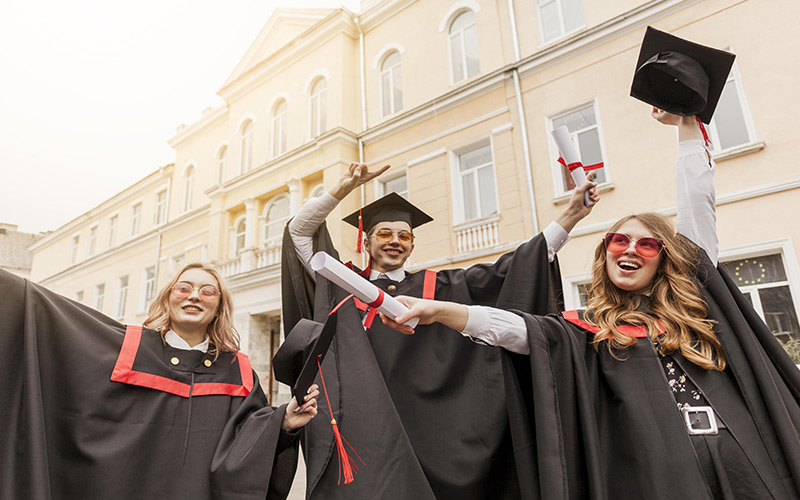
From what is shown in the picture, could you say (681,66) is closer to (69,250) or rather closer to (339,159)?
(339,159)

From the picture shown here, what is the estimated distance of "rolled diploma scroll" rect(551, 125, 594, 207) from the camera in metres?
2.22

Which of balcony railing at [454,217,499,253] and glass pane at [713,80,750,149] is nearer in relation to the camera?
glass pane at [713,80,750,149]

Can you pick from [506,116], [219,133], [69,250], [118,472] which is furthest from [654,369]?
[69,250]

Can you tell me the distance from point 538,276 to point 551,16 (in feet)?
24.9

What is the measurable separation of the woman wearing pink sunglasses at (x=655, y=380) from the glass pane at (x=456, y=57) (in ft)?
26.3

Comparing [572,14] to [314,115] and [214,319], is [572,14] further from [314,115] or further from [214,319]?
[214,319]

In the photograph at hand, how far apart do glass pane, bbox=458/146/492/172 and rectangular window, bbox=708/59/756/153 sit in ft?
11.5

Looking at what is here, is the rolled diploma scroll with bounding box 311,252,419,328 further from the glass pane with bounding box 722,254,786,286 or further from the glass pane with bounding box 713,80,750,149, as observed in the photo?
the glass pane with bounding box 713,80,750,149

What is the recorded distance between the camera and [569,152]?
89.4 inches

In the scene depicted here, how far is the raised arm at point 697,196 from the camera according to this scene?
1.85 metres

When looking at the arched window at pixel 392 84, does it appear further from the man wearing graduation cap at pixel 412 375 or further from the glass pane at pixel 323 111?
the man wearing graduation cap at pixel 412 375

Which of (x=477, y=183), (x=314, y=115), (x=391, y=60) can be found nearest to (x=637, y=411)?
(x=477, y=183)

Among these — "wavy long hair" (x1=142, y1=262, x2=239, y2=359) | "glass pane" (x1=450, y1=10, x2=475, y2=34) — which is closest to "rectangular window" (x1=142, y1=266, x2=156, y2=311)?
"glass pane" (x1=450, y1=10, x2=475, y2=34)

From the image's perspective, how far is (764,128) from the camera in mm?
5918
